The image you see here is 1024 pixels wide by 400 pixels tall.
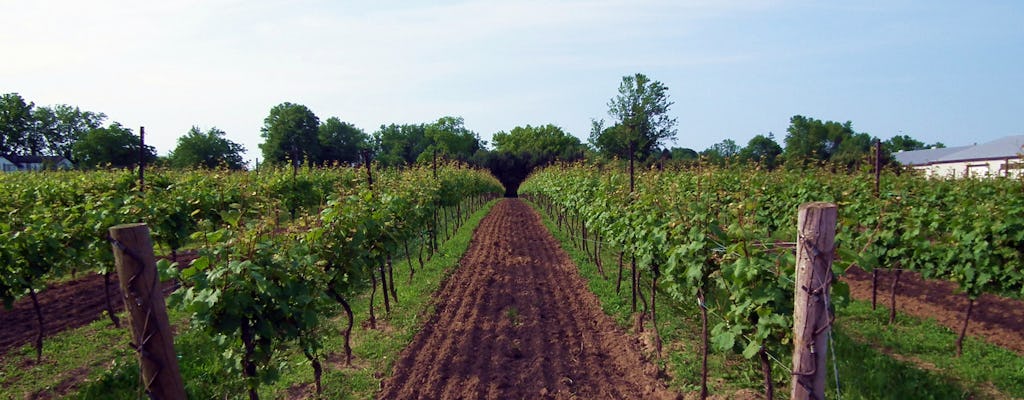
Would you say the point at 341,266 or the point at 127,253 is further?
the point at 341,266

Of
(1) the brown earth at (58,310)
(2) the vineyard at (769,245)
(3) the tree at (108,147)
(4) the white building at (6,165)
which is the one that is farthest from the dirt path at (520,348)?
(4) the white building at (6,165)

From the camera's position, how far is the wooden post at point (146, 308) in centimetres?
246

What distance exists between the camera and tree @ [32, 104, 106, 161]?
64.1 m

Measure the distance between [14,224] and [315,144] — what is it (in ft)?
201

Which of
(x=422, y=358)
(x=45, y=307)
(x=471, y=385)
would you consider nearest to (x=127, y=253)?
(x=471, y=385)

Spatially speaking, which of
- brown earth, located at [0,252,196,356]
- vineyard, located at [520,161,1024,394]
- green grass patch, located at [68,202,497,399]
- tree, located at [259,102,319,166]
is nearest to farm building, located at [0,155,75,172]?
tree, located at [259,102,319,166]

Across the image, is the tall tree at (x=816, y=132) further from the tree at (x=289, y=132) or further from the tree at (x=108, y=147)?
the tree at (x=108, y=147)

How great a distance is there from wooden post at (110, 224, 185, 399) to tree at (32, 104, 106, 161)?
7928 cm

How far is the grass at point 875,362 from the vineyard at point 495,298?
41 mm

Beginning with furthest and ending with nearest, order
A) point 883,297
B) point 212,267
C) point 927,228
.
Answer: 1. point 883,297
2. point 927,228
3. point 212,267

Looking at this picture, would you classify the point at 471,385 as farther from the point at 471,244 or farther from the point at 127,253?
the point at 471,244

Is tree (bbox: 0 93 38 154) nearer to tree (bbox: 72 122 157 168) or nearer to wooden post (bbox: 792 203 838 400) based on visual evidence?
tree (bbox: 72 122 157 168)

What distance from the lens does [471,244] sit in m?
15.0

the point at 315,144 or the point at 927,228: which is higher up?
the point at 315,144
